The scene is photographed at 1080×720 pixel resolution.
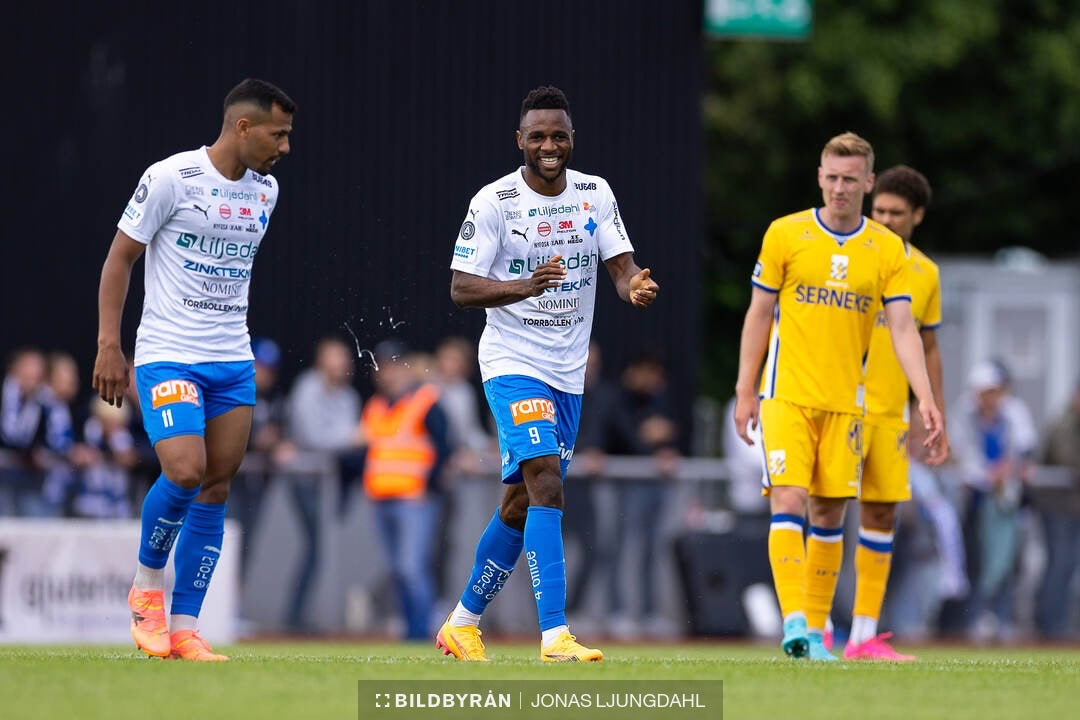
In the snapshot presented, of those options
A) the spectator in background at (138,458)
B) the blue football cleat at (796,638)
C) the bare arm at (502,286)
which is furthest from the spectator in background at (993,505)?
the bare arm at (502,286)

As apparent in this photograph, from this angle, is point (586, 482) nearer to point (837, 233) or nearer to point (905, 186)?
point (905, 186)

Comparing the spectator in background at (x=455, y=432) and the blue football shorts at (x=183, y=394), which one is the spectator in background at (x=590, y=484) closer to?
the spectator in background at (x=455, y=432)

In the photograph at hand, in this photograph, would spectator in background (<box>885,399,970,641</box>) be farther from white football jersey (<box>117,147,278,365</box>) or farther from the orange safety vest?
white football jersey (<box>117,147,278,365</box>)

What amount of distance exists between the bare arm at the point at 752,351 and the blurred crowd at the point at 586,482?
5867mm

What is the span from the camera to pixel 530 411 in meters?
9.09

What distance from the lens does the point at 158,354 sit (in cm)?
925

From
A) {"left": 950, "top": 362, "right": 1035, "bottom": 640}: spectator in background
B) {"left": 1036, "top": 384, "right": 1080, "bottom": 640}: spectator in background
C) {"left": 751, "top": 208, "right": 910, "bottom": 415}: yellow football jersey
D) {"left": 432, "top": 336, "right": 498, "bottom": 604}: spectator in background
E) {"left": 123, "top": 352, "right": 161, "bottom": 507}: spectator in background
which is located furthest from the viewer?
{"left": 1036, "top": 384, "right": 1080, "bottom": 640}: spectator in background

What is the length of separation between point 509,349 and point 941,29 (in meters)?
21.1

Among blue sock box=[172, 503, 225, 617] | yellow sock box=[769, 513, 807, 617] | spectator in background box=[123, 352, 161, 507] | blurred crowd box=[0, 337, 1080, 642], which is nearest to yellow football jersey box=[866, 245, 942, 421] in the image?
yellow sock box=[769, 513, 807, 617]

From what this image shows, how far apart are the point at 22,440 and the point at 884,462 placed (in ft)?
27.9

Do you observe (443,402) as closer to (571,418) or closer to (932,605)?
(932,605)

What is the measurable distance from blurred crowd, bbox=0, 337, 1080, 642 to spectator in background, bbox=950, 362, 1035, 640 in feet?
0.06

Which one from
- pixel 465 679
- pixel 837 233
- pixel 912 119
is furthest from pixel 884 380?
pixel 912 119

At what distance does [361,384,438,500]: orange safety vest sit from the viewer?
55.2 feet
